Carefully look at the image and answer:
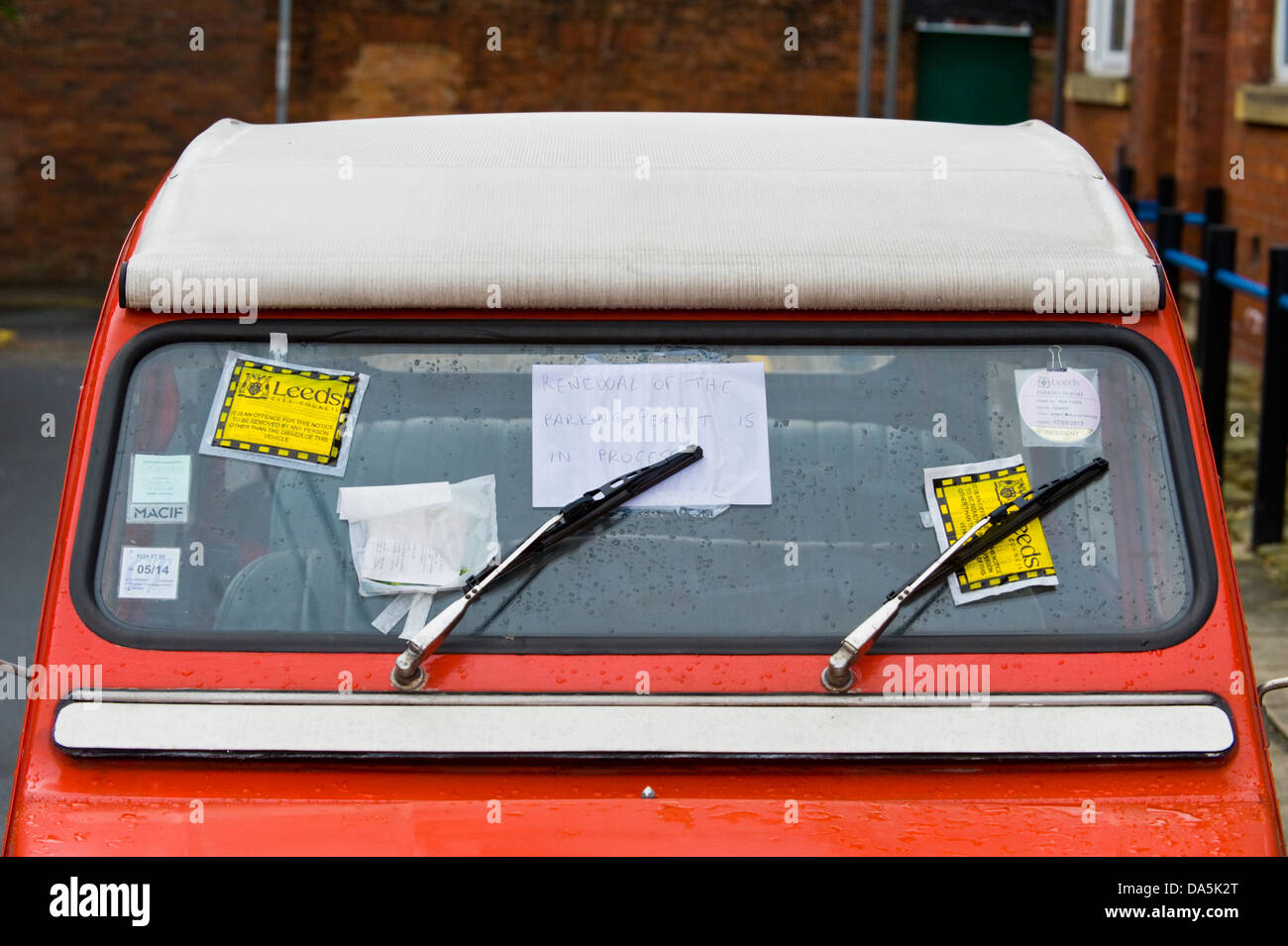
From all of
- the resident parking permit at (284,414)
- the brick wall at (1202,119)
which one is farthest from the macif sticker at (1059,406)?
the brick wall at (1202,119)

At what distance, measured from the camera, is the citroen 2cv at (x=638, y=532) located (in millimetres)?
2180

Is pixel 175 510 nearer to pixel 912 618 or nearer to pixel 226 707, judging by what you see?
pixel 226 707

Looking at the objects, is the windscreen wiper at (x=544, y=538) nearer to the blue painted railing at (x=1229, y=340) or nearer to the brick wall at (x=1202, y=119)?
the blue painted railing at (x=1229, y=340)

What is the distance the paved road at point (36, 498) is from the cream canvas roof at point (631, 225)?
2.78m

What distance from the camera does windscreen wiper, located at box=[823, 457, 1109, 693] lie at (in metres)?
2.24

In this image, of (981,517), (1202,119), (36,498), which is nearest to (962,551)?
(981,517)

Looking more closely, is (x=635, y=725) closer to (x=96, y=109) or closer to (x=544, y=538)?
(x=544, y=538)

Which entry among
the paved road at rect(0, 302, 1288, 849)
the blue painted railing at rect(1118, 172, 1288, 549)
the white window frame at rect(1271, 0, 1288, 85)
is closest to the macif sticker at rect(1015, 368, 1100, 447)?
the paved road at rect(0, 302, 1288, 849)

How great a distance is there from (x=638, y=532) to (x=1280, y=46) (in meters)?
9.87

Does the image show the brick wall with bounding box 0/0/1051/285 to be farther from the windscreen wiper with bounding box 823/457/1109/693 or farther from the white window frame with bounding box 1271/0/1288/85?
the windscreen wiper with bounding box 823/457/1109/693

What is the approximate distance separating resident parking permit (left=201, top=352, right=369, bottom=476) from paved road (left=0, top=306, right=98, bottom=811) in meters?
2.87

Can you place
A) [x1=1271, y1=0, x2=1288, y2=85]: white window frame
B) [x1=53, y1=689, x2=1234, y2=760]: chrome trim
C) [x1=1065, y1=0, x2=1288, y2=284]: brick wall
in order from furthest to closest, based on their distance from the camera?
1. [x1=1065, y1=0, x2=1288, y2=284]: brick wall
2. [x1=1271, y1=0, x2=1288, y2=85]: white window frame
3. [x1=53, y1=689, x2=1234, y2=760]: chrome trim

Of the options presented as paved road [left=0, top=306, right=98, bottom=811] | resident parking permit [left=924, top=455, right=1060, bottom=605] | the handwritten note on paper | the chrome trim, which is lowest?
paved road [left=0, top=306, right=98, bottom=811]

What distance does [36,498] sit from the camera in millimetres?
8766
